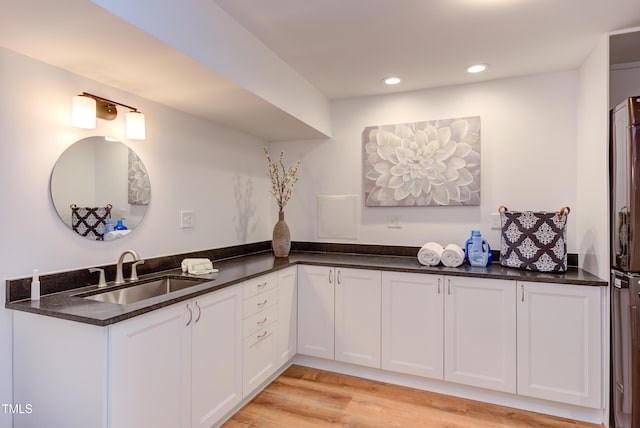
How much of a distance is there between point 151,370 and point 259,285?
885 millimetres

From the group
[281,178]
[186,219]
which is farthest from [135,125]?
[281,178]

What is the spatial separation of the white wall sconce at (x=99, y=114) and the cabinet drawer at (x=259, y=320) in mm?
1290

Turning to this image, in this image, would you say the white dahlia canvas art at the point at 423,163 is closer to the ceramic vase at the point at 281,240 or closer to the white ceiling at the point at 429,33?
the white ceiling at the point at 429,33

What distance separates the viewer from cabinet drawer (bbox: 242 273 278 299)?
223cm

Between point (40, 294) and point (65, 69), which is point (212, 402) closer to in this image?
point (40, 294)

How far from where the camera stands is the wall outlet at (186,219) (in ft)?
8.29

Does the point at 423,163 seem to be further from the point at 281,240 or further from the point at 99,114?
the point at 99,114

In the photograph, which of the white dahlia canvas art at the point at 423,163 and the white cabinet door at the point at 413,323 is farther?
the white dahlia canvas art at the point at 423,163

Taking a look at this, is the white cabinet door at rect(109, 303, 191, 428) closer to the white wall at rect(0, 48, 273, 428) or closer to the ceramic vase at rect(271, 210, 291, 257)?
the white wall at rect(0, 48, 273, 428)

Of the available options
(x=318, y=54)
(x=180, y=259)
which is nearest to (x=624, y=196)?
(x=318, y=54)

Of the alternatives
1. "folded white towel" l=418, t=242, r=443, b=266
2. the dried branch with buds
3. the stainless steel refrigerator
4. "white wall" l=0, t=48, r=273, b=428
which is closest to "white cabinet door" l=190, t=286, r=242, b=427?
"white wall" l=0, t=48, r=273, b=428

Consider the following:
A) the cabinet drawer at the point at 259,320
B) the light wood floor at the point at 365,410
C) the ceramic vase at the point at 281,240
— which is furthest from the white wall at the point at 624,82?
the cabinet drawer at the point at 259,320

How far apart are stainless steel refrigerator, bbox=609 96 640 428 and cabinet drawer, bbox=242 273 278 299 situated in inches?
80.0

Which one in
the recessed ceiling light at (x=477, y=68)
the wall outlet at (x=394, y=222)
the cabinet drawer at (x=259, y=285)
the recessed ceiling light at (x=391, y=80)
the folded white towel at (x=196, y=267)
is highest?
the recessed ceiling light at (x=391, y=80)
